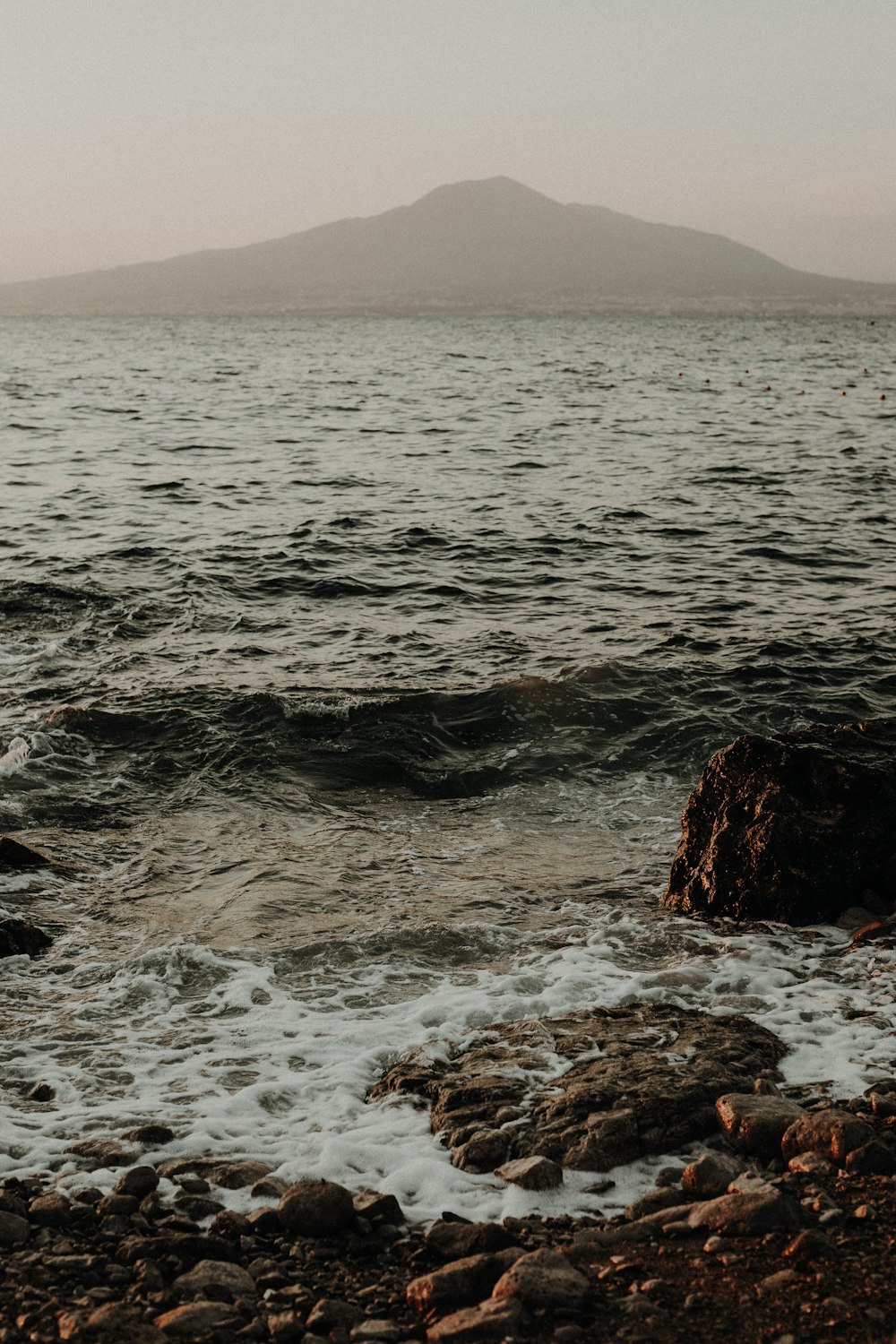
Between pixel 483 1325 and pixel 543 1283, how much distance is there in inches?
12.6

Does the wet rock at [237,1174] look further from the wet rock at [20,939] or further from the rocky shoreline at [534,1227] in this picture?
the wet rock at [20,939]

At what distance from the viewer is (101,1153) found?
18.0 ft

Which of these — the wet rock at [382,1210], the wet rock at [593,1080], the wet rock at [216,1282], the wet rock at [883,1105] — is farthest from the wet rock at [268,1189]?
the wet rock at [883,1105]

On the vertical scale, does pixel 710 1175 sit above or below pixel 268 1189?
above

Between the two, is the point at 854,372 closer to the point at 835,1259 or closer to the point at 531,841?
the point at 531,841

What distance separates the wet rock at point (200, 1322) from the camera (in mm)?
4250

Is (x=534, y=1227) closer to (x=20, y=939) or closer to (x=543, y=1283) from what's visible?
(x=543, y=1283)

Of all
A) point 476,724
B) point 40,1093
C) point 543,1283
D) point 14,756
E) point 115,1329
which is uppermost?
point 476,724

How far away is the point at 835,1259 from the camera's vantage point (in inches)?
177

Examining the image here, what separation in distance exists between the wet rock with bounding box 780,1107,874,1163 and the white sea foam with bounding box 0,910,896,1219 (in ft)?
2.01

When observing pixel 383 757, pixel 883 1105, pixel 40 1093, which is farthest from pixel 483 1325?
pixel 383 757

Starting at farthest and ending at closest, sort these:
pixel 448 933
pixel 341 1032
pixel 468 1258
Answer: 1. pixel 448 933
2. pixel 341 1032
3. pixel 468 1258

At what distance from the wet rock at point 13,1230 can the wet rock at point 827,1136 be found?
3368 mm

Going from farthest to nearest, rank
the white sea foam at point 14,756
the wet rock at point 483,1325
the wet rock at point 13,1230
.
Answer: the white sea foam at point 14,756 < the wet rock at point 13,1230 < the wet rock at point 483,1325
